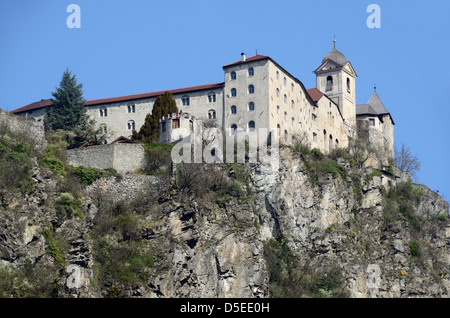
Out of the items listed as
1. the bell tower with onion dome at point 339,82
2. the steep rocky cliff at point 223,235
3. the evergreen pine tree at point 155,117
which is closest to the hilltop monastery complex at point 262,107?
the bell tower with onion dome at point 339,82

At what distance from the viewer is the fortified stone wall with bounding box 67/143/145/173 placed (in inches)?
3063

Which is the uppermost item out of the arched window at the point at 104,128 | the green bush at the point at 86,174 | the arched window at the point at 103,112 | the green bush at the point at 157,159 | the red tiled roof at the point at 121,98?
the red tiled roof at the point at 121,98

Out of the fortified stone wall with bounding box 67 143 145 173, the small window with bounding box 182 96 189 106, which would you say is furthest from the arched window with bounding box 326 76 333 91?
the fortified stone wall with bounding box 67 143 145 173

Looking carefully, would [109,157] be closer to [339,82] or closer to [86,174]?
[86,174]

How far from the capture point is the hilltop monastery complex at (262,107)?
289ft

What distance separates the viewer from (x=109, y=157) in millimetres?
77938

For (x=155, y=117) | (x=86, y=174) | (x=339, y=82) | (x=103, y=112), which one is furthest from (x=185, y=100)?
(x=86, y=174)

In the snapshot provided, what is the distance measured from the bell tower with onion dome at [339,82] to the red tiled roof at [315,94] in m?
3.10

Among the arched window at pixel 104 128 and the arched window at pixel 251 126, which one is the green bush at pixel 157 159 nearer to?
the arched window at pixel 251 126

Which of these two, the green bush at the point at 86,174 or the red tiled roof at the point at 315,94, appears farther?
the red tiled roof at the point at 315,94

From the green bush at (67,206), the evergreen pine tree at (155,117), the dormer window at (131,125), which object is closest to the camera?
the green bush at (67,206)

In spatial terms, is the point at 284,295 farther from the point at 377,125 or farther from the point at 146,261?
the point at 377,125

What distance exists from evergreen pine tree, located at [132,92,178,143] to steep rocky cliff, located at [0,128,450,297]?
996cm

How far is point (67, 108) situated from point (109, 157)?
1442 centimetres
